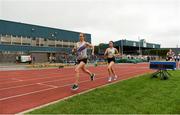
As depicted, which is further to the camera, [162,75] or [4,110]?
[162,75]

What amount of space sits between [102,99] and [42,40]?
58259 mm

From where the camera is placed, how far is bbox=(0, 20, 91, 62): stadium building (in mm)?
54000

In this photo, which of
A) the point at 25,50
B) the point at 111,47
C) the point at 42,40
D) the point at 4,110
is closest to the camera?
the point at 4,110

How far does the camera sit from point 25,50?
59.0 m

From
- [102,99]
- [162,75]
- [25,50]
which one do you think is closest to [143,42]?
[25,50]

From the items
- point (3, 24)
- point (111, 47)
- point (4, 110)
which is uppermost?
Result: point (3, 24)

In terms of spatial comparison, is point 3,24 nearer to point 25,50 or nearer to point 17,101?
point 25,50

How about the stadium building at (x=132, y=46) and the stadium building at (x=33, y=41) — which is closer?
the stadium building at (x=33, y=41)

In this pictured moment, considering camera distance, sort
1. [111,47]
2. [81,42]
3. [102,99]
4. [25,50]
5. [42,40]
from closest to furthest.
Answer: [102,99] < [81,42] < [111,47] < [25,50] < [42,40]

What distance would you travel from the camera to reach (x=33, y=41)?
61.6m

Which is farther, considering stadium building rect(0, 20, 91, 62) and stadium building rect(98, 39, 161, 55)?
stadium building rect(98, 39, 161, 55)

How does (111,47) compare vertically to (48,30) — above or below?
below

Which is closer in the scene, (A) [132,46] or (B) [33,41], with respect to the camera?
(B) [33,41]

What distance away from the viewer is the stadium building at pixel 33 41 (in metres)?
54.0
